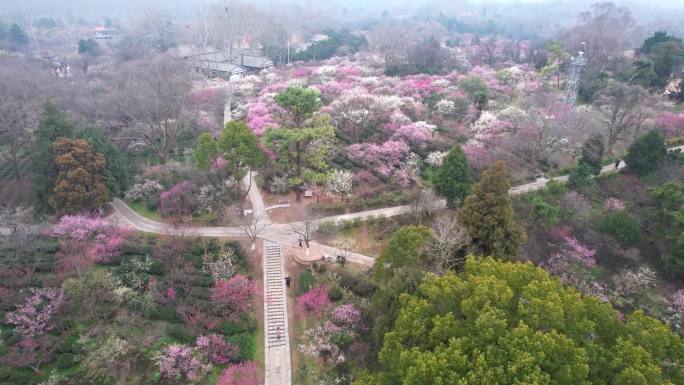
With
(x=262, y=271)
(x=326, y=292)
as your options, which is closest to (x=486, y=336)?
(x=326, y=292)

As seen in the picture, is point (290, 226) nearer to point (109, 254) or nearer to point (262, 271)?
point (262, 271)

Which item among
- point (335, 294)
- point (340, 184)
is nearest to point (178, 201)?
point (340, 184)

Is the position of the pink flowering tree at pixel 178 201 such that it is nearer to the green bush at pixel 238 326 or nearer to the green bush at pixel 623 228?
the green bush at pixel 238 326

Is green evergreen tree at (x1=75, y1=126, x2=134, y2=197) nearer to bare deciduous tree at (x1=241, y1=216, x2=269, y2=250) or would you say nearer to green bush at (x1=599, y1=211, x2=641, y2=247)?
bare deciduous tree at (x1=241, y1=216, x2=269, y2=250)

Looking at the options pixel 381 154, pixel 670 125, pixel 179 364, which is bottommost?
pixel 179 364

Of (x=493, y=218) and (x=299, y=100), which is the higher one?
(x=299, y=100)

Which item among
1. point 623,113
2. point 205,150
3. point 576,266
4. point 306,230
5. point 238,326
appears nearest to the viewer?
point 238,326

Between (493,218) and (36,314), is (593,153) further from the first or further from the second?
(36,314)
